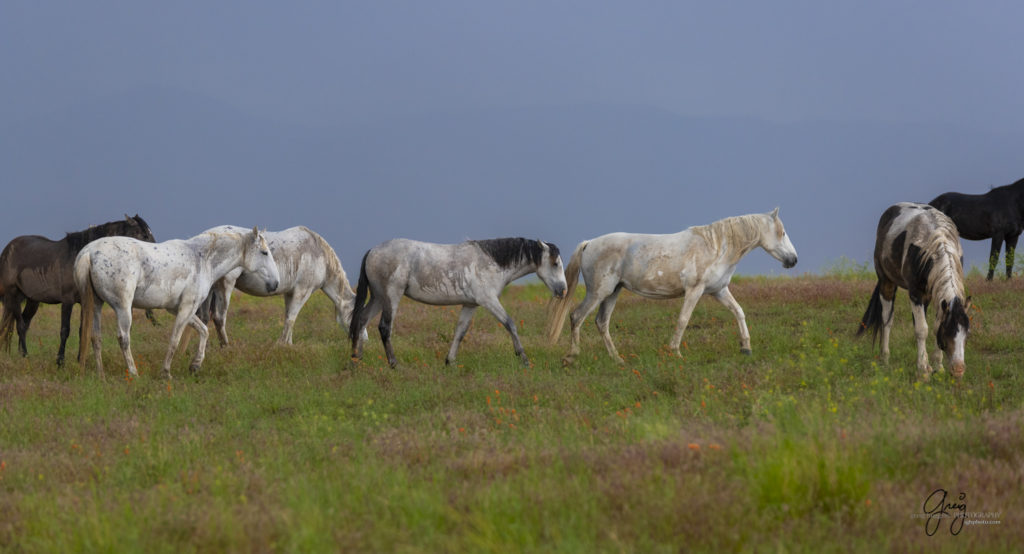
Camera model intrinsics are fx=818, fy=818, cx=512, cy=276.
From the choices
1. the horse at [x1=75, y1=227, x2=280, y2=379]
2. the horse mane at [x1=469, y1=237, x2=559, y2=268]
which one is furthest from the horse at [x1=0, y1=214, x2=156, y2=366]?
the horse mane at [x1=469, y1=237, x2=559, y2=268]

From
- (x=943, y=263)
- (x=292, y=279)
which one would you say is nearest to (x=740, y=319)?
(x=943, y=263)

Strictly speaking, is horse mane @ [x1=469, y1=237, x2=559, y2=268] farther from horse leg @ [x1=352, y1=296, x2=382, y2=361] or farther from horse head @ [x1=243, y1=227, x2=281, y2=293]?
horse head @ [x1=243, y1=227, x2=281, y2=293]

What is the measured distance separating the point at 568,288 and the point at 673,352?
1998mm

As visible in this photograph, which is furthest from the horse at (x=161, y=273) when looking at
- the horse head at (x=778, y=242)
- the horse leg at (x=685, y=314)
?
the horse head at (x=778, y=242)

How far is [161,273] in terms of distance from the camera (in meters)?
11.7

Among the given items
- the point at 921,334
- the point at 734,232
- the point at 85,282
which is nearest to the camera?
the point at 921,334

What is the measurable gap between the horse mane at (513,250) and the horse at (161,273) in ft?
11.0

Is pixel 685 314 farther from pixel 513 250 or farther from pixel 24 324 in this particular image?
pixel 24 324

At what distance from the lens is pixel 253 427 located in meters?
9.03

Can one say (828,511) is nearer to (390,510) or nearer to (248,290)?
(390,510)

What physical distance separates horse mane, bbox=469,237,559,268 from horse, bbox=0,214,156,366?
6250mm

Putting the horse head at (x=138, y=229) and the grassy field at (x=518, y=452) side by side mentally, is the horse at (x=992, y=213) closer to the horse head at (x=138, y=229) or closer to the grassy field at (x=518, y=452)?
the grassy field at (x=518, y=452)

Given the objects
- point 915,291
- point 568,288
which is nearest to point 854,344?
point 915,291

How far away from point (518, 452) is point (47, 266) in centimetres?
1139
